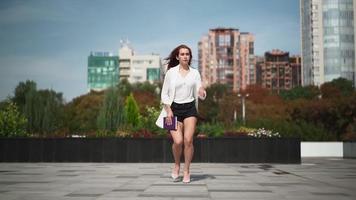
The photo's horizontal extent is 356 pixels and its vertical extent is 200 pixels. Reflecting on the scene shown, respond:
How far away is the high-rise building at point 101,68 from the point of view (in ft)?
502

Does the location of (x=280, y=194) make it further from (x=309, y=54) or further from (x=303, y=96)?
(x=309, y=54)

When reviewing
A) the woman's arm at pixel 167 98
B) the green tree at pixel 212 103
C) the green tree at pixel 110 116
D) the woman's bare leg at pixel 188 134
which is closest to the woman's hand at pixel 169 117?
the woman's arm at pixel 167 98

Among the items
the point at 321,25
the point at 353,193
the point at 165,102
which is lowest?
the point at 353,193

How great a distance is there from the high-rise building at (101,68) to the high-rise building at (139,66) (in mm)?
8923

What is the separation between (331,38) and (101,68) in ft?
246

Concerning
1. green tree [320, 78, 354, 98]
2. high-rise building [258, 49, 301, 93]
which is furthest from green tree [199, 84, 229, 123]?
high-rise building [258, 49, 301, 93]

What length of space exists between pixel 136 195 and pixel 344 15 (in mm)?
110316

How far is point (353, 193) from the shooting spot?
5.84 metres

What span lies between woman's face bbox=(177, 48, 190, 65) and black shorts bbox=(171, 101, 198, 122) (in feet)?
2.06

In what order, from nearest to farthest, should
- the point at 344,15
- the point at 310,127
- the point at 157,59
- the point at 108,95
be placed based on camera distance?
the point at 108,95
the point at 310,127
the point at 344,15
the point at 157,59

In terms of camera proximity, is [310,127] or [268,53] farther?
[268,53]

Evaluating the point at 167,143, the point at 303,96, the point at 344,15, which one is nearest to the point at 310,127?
the point at 167,143

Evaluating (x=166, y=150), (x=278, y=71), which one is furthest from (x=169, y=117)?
(x=278, y=71)

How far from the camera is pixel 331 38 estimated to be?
109 m
